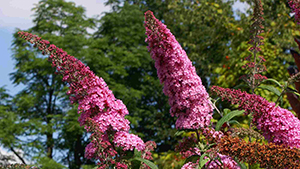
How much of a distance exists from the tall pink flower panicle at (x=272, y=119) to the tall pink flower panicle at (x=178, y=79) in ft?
1.25

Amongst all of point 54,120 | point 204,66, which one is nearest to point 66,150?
point 54,120

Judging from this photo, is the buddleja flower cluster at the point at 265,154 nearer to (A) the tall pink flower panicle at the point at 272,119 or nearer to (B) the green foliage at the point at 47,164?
(A) the tall pink flower panicle at the point at 272,119

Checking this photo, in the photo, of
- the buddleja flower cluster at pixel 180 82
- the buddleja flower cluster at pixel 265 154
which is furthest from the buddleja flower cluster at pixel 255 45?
the buddleja flower cluster at pixel 265 154

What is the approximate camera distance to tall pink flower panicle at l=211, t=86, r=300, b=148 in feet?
8.06

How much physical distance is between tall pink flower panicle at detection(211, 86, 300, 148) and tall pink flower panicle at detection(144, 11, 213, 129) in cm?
38

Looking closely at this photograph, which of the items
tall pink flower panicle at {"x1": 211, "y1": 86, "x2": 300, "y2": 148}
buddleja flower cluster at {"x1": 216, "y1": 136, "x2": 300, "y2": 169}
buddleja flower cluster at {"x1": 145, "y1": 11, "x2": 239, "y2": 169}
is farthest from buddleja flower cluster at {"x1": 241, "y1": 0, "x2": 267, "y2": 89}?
buddleja flower cluster at {"x1": 216, "y1": 136, "x2": 300, "y2": 169}

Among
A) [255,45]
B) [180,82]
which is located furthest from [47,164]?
[180,82]

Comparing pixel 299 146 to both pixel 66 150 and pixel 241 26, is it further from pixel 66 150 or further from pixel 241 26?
pixel 66 150

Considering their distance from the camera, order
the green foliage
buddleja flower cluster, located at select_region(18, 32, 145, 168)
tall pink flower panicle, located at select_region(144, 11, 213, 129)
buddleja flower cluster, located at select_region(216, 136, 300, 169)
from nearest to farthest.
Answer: buddleja flower cluster, located at select_region(216, 136, 300, 169) < buddleja flower cluster, located at select_region(18, 32, 145, 168) < tall pink flower panicle, located at select_region(144, 11, 213, 129) < the green foliage

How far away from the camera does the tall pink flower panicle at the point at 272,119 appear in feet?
8.06

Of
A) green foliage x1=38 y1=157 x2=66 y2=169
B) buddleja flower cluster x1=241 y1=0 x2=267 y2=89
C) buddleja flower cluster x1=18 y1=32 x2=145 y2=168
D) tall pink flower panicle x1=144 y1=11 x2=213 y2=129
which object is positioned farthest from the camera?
green foliage x1=38 y1=157 x2=66 y2=169

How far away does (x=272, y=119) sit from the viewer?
8.08 ft

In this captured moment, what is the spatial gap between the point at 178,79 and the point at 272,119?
30.0 inches

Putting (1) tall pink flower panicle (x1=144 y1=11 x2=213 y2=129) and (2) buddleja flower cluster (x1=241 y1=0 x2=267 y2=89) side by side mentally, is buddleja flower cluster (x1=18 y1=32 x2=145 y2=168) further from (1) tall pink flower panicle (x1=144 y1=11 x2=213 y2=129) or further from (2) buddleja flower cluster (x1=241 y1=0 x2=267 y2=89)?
(2) buddleja flower cluster (x1=241 y1=0 x2=267 y2=89)
